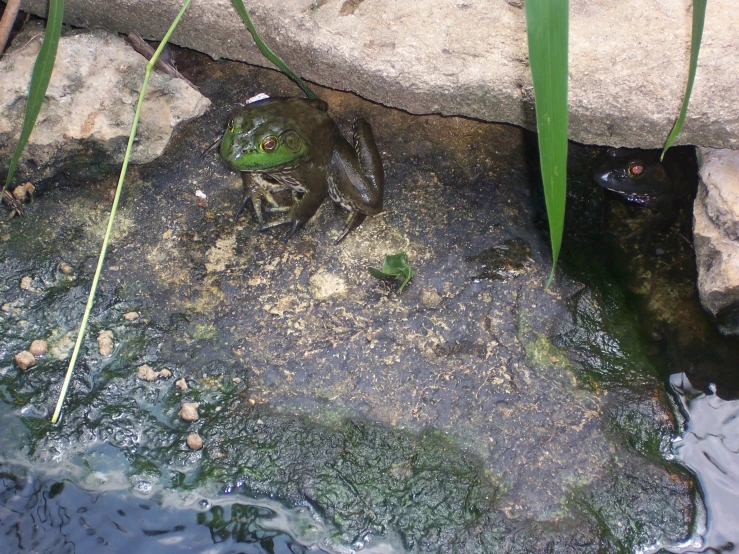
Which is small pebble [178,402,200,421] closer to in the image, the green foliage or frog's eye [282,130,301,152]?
the green foliage

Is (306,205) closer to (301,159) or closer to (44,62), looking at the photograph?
(301,159)

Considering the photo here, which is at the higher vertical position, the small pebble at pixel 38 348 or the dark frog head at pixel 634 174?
the dark frog head at pixel 634 174

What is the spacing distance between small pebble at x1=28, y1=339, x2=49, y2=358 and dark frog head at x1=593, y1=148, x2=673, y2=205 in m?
1.98

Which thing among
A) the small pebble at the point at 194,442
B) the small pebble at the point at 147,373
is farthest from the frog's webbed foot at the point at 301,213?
the small pebble at the point at 194,442

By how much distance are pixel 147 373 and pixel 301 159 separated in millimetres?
883

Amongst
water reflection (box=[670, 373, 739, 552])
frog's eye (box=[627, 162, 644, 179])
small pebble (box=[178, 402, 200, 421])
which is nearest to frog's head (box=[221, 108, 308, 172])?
small pebble (box=[178, 402, 200, 421])

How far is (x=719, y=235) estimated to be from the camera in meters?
2.09

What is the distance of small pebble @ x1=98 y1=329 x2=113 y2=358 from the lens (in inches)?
79.2

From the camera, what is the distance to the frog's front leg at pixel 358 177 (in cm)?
226

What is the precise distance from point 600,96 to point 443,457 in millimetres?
1167

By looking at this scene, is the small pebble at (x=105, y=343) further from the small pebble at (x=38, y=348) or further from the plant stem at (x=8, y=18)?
the plant stem at (x=8, y=18)

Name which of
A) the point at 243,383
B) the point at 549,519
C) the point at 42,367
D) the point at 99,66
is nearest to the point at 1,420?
the point at 42,367

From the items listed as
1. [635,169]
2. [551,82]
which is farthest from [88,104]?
[635,169]

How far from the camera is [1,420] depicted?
6.28 feet
